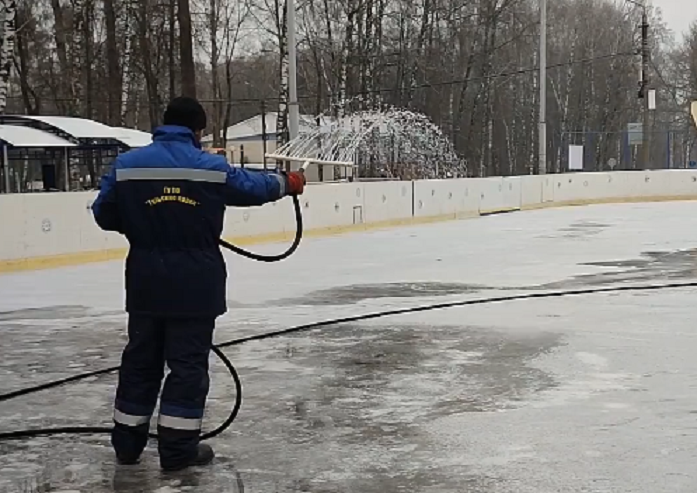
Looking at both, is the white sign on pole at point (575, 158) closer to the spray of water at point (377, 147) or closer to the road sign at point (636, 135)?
the road sign at point (636, 135)

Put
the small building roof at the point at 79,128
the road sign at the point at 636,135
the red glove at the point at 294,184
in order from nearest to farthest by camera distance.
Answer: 1. the red glove at the point at 294,184
2. the small building roof at the point at 79,128
3. the road sign at the point at 636,135

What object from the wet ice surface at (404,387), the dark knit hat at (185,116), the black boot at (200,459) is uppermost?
the dark knit hat at (185,116)

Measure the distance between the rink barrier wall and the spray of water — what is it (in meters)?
1.85

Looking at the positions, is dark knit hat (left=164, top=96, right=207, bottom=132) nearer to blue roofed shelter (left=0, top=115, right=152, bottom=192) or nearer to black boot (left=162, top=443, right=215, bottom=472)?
black boot (left=162, top=443, right=215, bottom=472)

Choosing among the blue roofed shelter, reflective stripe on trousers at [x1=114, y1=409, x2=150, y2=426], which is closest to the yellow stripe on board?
the blue roofed shelter

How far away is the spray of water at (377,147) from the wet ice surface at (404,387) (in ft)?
45.1

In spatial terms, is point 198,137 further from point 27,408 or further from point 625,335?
point 625,335

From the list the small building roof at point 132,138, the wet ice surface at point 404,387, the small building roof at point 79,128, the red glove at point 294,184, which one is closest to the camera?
the wet ice surface at point 404,387

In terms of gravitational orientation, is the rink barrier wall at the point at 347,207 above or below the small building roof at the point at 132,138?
below

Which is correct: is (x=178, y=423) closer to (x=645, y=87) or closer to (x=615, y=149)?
(x=645, y=87)

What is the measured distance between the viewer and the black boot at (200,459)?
5160 mm

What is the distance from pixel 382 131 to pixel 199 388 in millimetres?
25588

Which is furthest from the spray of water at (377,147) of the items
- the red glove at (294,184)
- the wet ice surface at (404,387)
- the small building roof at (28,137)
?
the red glove at (294,184)

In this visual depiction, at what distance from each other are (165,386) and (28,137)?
20.6 metres
